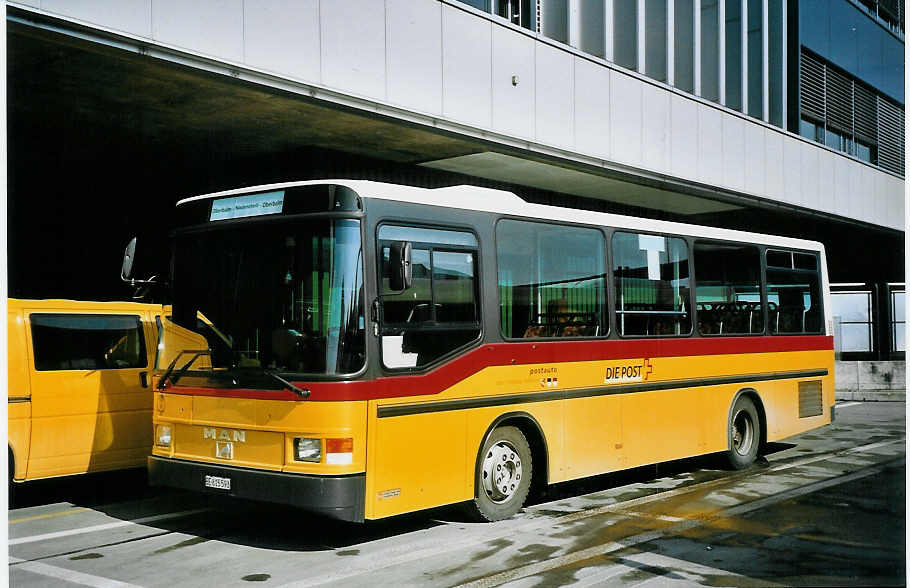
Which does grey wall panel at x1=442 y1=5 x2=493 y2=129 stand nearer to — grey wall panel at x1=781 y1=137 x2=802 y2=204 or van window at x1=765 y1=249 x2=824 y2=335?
van window at x1=765 y1=249 x2=824 y2=335

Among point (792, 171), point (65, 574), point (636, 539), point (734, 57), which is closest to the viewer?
point (65, 574)

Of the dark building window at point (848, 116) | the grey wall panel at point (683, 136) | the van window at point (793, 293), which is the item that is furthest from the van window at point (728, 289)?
the dark building window at point (848, 116)

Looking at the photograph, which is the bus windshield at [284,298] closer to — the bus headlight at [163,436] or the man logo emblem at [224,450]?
the man logo emblem at [224,450]

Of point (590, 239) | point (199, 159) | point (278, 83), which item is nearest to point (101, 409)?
point (278, 83)

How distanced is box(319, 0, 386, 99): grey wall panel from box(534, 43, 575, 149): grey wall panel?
3.71m

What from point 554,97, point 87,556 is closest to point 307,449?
point 87,556

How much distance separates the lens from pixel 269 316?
25.0 feet

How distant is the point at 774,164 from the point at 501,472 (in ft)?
53.8

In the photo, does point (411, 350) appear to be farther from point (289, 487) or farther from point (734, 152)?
point (734, 152)

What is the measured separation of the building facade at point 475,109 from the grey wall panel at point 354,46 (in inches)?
1.0

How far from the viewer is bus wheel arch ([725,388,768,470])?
12.0 m

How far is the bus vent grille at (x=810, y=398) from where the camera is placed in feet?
43.8

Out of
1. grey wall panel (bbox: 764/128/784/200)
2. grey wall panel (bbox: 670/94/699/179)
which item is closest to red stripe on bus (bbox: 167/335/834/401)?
grey wall panel (bbox: 670/94/699/179)

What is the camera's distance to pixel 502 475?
872 cm
